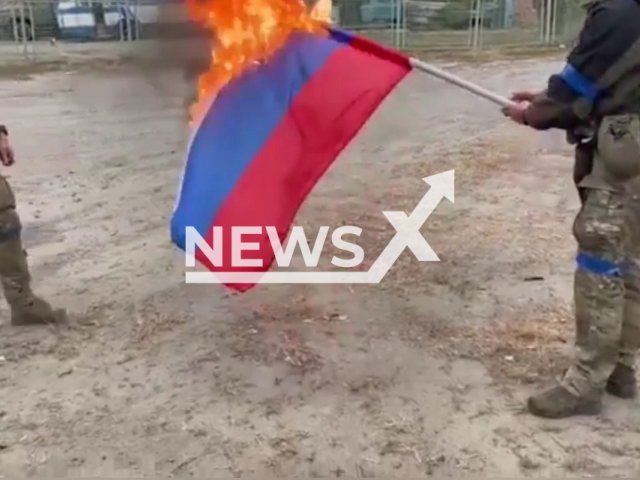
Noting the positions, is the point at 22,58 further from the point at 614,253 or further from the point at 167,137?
the point at 614,253

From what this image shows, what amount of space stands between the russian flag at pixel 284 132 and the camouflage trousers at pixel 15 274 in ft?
3.71

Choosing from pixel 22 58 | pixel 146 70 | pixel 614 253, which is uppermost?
pixel 146 70

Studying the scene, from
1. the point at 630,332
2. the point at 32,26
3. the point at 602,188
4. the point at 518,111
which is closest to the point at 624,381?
the point at 630,332

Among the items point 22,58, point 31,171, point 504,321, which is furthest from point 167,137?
point 22,58

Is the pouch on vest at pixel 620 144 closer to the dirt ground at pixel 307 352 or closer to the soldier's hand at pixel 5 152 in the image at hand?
the dirt ground at pixel 307 352

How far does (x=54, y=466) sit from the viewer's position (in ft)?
12.4

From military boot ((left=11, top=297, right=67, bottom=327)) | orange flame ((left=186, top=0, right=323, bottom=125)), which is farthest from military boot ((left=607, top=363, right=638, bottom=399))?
military boot ((left=11, top=297, right=67, bottom=327))

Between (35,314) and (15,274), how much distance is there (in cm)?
25

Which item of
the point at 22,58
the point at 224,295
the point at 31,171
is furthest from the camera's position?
the point at 22,58

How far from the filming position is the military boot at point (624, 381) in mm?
4203

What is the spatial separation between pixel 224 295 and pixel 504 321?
1629 millimetres

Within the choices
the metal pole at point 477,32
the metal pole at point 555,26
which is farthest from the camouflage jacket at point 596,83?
the metal pole at point 555,26

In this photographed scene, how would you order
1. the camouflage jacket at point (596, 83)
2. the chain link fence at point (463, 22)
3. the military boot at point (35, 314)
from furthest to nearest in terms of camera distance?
the chain link fence at point (463, 22) → the military boot at point (35, 314) → the camouflage jacket at point (596, 83)

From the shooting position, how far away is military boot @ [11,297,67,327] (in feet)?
17.0
